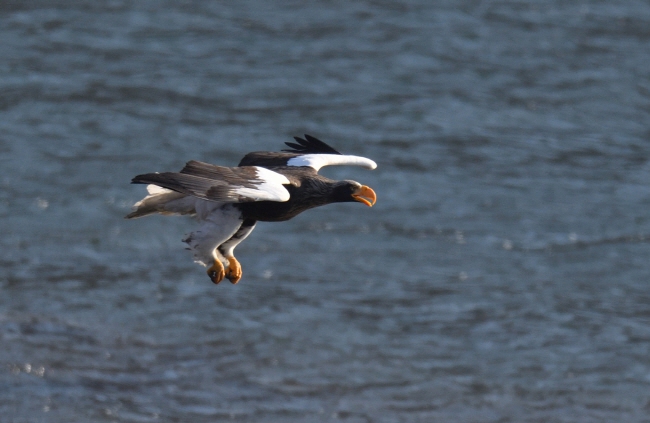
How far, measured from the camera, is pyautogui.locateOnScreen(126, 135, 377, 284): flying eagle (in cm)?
940

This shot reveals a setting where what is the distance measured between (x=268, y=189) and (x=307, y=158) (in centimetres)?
211

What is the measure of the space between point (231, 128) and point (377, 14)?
18.0 feet

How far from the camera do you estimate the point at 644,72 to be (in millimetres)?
23719

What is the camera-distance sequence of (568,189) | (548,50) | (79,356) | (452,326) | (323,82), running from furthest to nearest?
(548,50), (323,82), (568,189), (452,326), (79,356)

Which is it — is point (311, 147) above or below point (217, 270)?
above

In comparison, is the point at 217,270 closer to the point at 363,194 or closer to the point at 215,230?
the point at 215,230

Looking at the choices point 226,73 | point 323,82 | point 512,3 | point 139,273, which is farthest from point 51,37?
point 512,3

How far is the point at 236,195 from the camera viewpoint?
9383mm

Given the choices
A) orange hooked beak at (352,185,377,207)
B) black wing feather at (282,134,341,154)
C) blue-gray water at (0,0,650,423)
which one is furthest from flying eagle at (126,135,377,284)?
blue-gray water at (0,0,650,423)

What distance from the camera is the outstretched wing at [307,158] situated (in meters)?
11.4

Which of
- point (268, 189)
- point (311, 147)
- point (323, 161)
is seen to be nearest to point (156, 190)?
point (268, 189)

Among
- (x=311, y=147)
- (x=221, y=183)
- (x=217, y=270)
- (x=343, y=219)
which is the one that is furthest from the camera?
(x=343, y=219)

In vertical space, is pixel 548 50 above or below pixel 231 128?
above

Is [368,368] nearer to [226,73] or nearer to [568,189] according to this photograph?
[568,189]
